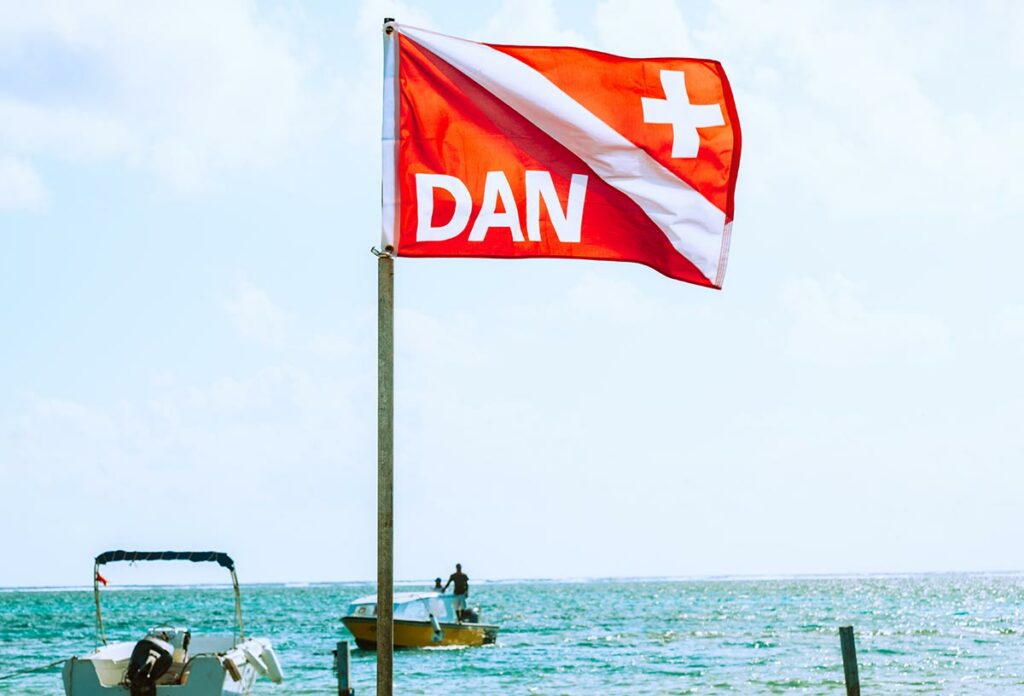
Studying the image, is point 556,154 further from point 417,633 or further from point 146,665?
point 417,633

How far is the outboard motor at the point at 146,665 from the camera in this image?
61.0ft

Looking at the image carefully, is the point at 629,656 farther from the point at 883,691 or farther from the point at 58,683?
the point at 58,683

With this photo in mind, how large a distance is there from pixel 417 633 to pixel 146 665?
94.0 feet

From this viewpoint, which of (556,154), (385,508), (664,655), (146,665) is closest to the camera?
(385,508)

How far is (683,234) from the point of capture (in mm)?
10344

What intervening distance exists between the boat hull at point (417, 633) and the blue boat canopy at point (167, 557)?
73.2 feet

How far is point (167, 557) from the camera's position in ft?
77.8

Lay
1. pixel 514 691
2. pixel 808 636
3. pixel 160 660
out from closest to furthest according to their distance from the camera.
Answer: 1. pixel 160 660
2. pixel 514 691
3. pixel 808 636

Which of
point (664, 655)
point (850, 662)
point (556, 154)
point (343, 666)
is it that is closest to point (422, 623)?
point (664, 655)

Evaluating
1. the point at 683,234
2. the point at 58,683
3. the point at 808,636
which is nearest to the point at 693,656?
the point at 808,636

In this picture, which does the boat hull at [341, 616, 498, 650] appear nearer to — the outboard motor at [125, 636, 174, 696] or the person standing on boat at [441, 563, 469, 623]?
the person standing on boat at [441, 563, 469, 623]

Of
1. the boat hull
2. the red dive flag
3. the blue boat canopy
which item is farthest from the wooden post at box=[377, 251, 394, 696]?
the boat hull

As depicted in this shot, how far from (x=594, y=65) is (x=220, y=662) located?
12389 mm

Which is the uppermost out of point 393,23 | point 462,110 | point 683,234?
point 393,23
